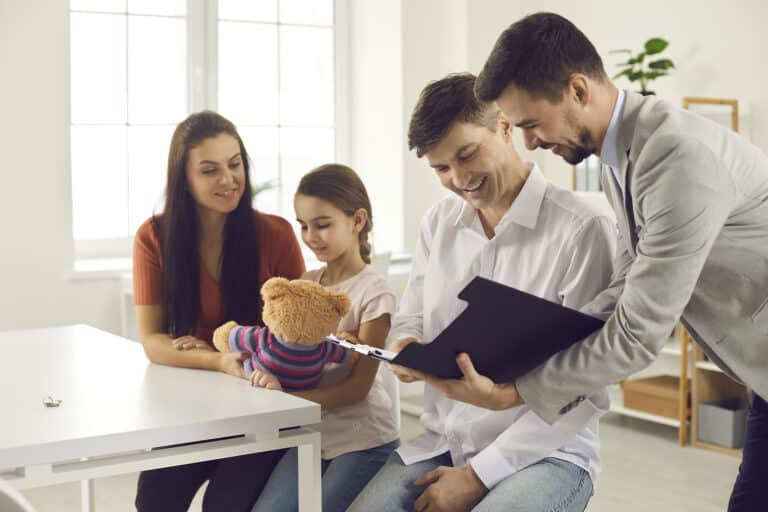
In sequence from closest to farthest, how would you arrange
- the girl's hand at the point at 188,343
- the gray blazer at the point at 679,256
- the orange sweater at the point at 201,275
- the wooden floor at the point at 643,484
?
the gray blazer at the point at 679,256 → the girl's hand at the point at 188,343 → the orange sweater at the point at 201,275 → the wooden floor at the point at 643,484

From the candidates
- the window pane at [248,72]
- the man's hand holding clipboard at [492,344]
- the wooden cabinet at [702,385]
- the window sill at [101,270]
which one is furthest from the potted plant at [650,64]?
the man's hand holding clipboard at [492,344]

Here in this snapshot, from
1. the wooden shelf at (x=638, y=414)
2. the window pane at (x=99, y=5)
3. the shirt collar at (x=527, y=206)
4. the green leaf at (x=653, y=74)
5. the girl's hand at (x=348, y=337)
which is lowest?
the wooden shelf at (x=638, y=414)

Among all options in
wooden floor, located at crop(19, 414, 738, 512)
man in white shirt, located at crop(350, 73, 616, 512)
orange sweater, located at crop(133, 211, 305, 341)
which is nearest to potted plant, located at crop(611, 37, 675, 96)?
wooden floor, located at crop(19, 414, 738, 512)

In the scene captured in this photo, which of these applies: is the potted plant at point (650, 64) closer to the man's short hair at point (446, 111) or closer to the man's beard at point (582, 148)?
the man's short hair at point (446, 111)

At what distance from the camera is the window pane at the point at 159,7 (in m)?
4.58

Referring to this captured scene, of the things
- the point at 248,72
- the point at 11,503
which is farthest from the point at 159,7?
the point at 11,503

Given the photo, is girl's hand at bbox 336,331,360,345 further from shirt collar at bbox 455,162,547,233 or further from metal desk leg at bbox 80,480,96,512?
metal desk leg at bbox 80,480,96,512

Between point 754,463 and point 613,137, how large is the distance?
25.4 inches

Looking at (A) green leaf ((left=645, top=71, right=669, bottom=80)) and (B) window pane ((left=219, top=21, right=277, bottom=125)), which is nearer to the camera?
(A) green leaf ((left=645, top=71, right=669, bottom=80))

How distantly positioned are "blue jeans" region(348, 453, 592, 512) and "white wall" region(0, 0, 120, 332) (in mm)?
2554

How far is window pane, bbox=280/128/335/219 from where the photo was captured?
5.07m

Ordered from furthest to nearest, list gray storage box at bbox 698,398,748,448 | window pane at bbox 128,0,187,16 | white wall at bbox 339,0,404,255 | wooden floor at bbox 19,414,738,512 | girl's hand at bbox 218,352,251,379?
white wall at bbox 339,0,404,255 → window pane at bbox 128,0,187,16 → gray storage box at bbox 698,398,748,448 → wooden floor at bbox 19,414,738,512 → girl's hand at bbox 218,352,251,379

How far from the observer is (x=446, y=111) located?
177 cm

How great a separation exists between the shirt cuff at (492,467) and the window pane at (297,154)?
3.41 metres
